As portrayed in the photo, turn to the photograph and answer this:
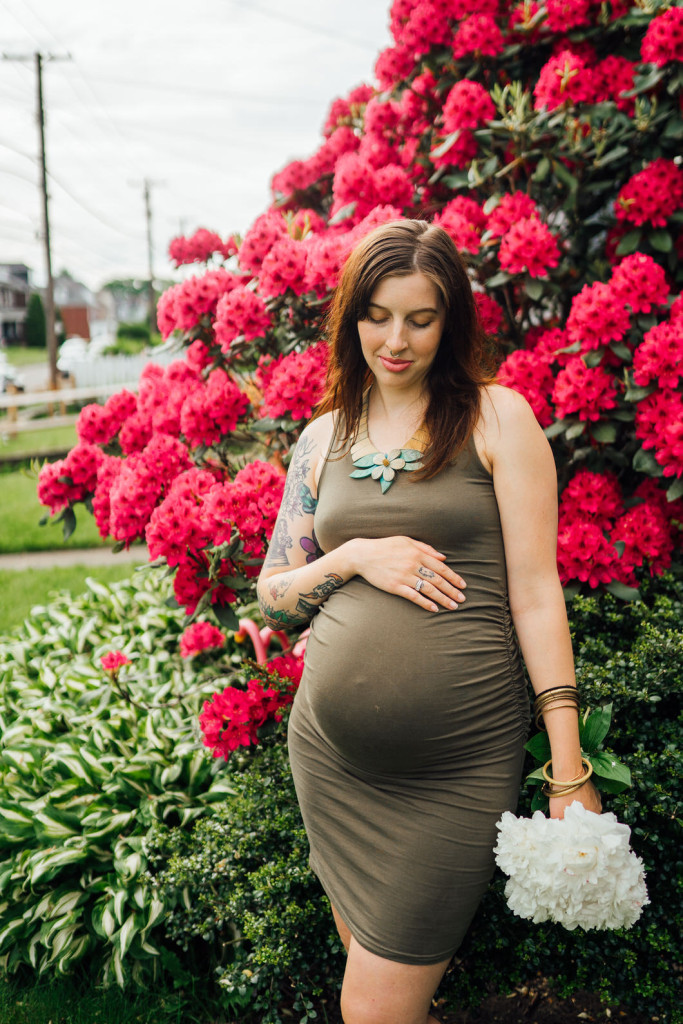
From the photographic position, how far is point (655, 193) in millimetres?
2799

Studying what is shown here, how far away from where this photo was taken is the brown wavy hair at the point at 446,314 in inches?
66.7

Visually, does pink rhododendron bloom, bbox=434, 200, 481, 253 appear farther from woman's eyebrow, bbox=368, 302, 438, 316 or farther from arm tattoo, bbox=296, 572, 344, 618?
arm tattoo, bbox=296, 572, 344, 618

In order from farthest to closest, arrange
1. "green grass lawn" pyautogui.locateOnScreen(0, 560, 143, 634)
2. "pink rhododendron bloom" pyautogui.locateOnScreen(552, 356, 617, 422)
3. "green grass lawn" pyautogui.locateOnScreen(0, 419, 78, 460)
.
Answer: "green grass lawn" pyautogui.locateOnScreen(0, 419, 78, 460), "green grass lawn" pyautogui.locateOnScreen(0, 560, 143, 634), "pink rhododendron bloom" pyautogui.locateOnScreen(552, 356, 617, 422)

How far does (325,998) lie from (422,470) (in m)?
1.75

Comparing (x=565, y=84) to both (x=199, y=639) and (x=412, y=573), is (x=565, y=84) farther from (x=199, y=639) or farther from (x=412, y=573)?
(x=199, y=639)

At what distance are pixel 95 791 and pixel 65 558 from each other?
4603 mm

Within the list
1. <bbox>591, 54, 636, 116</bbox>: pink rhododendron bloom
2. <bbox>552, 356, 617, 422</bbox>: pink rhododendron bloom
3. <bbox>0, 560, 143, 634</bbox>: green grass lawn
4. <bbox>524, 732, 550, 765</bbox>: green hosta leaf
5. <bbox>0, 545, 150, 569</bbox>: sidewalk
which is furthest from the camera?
<bbox>0, 545, 150, 569</bbox>: sidewalk

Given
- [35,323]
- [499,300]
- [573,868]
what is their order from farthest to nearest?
[35,323] < [499,300] < [573,868]

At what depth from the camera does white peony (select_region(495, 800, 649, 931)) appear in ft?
4.64

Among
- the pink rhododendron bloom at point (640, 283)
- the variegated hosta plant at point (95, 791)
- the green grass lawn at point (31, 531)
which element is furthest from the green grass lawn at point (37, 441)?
the pink rhododendron bloom at point (640, 283)

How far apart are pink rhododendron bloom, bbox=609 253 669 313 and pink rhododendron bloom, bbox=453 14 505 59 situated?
1.30 m

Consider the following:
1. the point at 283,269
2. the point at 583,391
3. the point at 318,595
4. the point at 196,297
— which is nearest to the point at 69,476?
the point at 196,297

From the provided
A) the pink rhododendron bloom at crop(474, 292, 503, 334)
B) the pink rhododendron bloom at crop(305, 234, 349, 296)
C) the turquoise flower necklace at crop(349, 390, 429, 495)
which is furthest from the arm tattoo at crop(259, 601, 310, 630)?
the pink rhododendron bloom at crop(474, 292, 503, 334)

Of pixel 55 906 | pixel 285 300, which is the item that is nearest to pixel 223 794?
pixel 55 906
